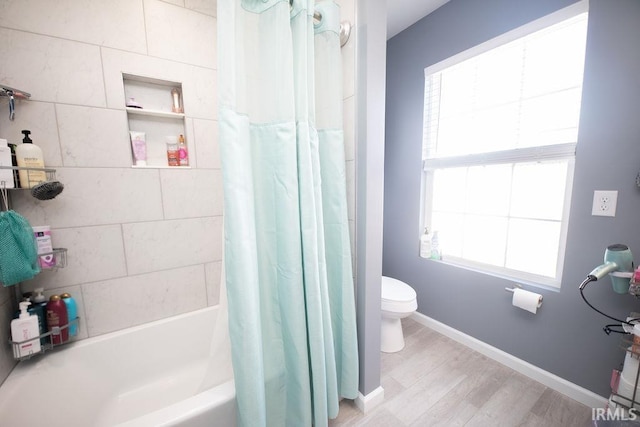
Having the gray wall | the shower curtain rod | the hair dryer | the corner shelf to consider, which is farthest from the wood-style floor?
the shower curtain rod

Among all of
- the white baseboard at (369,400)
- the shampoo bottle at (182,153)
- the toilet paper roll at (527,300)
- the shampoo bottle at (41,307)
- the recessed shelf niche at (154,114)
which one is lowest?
the white baseboard at (369,400)

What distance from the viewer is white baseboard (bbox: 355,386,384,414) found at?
1.29 m

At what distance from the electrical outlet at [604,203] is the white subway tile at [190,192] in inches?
84.2

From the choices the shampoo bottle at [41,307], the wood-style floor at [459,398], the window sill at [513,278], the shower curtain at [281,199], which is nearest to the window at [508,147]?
the window sill at [513,278]

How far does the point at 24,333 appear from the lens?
40.3 inches

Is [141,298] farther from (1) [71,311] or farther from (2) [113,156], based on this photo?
(2) [113,156]

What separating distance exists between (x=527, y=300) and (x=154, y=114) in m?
2.50

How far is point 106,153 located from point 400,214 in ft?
7.11

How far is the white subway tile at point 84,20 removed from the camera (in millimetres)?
1050

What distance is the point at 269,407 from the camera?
1.00m

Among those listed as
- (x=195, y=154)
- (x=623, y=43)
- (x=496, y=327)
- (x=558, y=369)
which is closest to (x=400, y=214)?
(x=496, y=327)

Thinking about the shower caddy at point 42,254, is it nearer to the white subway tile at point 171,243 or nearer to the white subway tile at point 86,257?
the white subway tile at point 86,257

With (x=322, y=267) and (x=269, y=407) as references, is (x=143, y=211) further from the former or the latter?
(x=269, y=407)

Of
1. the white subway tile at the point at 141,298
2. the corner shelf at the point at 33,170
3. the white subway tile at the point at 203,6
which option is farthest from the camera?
the white subway tile at the point at 203,6
